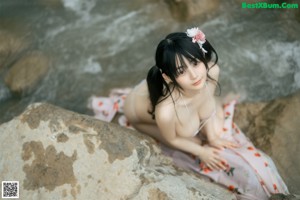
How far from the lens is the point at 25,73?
5.04 meters

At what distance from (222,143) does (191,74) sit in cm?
126

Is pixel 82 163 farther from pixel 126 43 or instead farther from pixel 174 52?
pixel 126 43

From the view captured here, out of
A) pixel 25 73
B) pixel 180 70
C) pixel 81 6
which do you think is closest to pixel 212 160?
pixel 180 70

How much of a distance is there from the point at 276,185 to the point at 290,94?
1338mm

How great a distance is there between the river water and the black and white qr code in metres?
2.04

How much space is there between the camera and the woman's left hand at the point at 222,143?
3.80 metres

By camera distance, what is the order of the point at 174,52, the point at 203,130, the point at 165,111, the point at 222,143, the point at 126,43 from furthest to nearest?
the point at 126,43, the point at 203,130, the point at 222,143, the point at 165,111, the point at 174,52

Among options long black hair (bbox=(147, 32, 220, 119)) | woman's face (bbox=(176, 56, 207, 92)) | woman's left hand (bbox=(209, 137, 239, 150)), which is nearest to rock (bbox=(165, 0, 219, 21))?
woman's left hand (bbox=(209, 137, 239, 150))

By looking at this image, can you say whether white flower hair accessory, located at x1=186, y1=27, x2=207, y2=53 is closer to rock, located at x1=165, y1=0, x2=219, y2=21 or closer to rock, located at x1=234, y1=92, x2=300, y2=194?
rock, located at x1=234, y1=92, x2=300, y2=194

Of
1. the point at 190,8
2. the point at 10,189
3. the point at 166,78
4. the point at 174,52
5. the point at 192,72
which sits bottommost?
the point at 10,189

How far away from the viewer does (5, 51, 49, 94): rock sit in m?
4.99

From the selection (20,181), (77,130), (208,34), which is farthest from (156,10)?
(20,181)

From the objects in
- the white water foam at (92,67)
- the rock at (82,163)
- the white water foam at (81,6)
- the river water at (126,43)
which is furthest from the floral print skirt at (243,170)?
the white water foam at (81,6)

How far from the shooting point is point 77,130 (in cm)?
302
